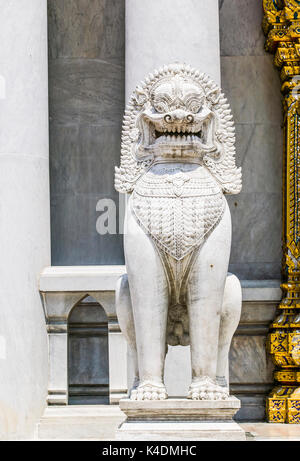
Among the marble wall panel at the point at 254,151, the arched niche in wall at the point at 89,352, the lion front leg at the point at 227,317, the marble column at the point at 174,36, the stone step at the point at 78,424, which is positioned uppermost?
the marble column at the point at 174,36

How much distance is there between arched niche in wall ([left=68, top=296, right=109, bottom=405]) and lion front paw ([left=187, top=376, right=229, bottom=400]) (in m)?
4.74

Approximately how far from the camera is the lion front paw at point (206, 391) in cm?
1162

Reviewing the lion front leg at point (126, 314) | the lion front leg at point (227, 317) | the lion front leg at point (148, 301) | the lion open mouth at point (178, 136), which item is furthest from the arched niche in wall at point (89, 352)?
the lion open mouth at point (178, 136)

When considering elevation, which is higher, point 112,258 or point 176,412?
→ point 112,258

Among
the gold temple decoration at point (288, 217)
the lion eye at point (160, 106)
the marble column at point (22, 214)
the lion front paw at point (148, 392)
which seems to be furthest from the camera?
the gold temple decoration at point (288, 217)

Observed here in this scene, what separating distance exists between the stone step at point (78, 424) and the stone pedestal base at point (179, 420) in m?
3.67

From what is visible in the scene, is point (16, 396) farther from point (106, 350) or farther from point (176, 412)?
point (176, 412)

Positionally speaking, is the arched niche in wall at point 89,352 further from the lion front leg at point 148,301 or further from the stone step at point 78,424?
the lion front leg at point 148,301

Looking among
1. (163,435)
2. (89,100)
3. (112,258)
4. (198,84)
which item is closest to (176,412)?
(163,435)

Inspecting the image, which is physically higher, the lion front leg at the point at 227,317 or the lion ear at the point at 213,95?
the lion ear at the point at 213,95

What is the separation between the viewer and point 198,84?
39.5 feet

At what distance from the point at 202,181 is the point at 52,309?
4.43 metres

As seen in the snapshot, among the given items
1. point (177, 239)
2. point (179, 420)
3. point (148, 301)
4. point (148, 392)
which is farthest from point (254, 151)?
point (179, 420)

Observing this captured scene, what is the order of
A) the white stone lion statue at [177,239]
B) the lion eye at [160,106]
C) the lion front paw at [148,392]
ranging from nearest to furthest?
the lion front paw at [148,392], the white stone lion statue at [177,239], the lion eye at [160,106]
